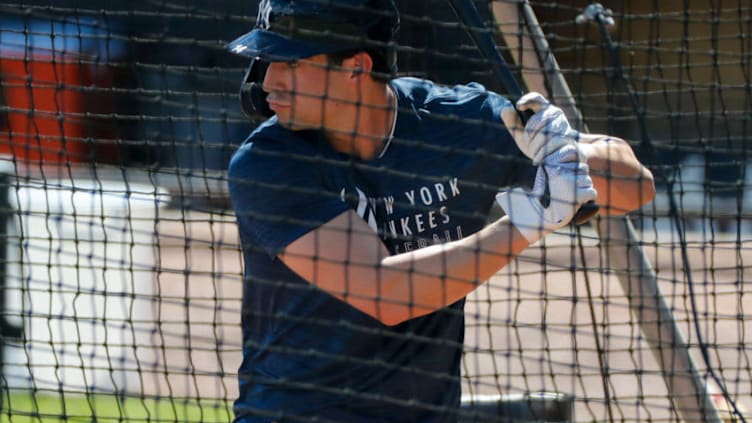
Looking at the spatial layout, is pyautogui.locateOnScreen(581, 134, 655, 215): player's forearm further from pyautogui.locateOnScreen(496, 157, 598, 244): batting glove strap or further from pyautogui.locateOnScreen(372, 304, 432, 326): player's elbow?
pyautogui.locateOnScreen(372, 304, 432, 326): player's elbow

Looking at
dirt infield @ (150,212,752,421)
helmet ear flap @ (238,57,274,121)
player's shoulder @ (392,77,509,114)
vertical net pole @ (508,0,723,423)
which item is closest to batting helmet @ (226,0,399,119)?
helmet ear flap @ (238,57,274,121)

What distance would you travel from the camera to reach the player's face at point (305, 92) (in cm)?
261

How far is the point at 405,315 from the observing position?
251cm

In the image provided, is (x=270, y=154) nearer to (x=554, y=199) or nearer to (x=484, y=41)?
(x=554, y=199)

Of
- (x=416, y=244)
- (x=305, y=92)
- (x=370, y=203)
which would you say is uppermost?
(x=305, y=92)

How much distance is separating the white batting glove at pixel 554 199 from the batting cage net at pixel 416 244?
0.33 meters

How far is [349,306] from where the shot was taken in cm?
271

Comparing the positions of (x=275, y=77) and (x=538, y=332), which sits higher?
(x=275, y=77)

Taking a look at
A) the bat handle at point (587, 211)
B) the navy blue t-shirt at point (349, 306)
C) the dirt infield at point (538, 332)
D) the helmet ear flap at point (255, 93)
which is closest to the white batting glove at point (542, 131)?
the bat handle at point (587, 211)

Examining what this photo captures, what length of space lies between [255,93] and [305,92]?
269mm

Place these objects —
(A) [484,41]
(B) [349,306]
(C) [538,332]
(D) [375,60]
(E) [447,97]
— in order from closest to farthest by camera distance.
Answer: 1. (B) [349,306]
2. (D) [375,60]
3. (E) [447,97]
4. (A) [484,41]
5. (C) [538,332]

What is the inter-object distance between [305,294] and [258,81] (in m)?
0.53

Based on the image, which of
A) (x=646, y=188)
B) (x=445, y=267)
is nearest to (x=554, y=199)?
(x=445, y=267)

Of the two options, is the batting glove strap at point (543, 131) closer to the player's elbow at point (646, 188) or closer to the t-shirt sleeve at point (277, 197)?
the player's elbow at point (646, 188)
